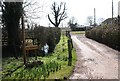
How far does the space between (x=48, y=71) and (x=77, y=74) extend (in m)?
1.26

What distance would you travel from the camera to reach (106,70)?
1169 centimetres

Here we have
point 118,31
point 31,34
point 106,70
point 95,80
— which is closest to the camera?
point 95,80

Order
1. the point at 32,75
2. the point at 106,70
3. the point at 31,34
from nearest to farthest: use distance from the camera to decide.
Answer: the point at 32,75 < the point at 106,70 < the point at 31,34

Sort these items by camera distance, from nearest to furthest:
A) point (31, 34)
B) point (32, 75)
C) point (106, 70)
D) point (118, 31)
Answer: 1. point (32, 75)
2. point (106, 70)
3. point (31, 34)
4. point (118, 31)

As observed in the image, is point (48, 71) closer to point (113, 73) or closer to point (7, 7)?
point (113, 73)

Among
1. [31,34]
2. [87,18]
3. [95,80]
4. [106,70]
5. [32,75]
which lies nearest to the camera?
[95,80]

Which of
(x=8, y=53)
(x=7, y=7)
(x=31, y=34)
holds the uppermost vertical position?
(x=7, y=7)

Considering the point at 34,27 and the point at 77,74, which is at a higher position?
the point at 34,27

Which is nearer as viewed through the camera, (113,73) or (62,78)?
(62,78)

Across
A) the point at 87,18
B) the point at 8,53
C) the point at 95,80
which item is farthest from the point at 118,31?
the point at 87,18

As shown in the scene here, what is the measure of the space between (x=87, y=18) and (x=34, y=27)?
12158 centimetres

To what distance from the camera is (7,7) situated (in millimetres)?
19484

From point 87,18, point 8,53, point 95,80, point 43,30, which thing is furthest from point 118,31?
point 87,18

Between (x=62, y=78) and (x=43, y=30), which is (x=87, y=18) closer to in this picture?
(x=43, y=30)
